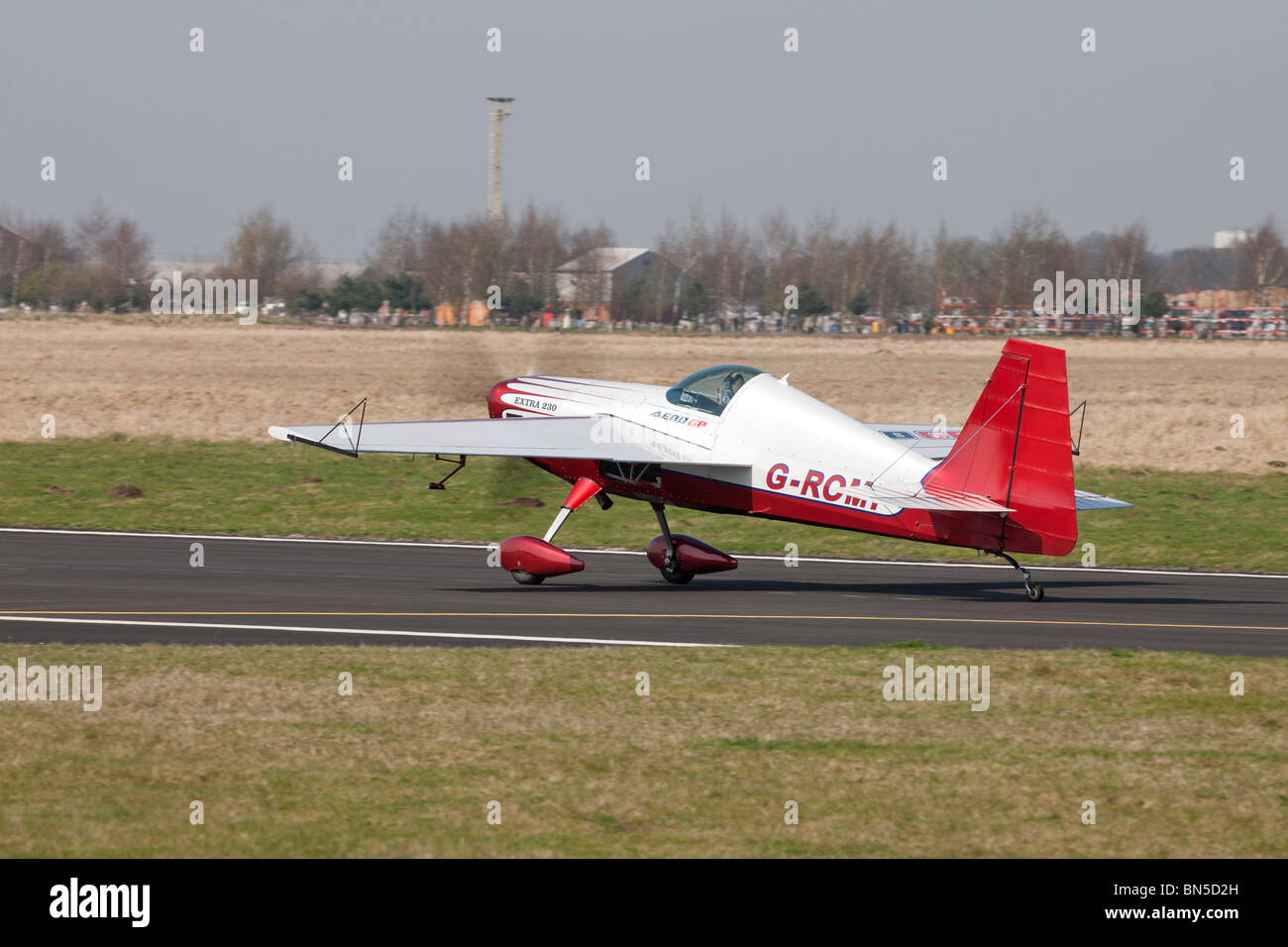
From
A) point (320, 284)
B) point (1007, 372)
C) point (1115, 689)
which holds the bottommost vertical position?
point (1115, 689)

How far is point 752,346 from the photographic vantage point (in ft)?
249

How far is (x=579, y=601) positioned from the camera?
18.3m

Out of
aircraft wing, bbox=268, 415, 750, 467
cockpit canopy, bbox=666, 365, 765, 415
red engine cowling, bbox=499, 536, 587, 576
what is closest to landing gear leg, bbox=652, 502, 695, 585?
aircraft wing, bbox=268, 415, 750, 467

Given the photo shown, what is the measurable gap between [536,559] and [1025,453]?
23.0ft

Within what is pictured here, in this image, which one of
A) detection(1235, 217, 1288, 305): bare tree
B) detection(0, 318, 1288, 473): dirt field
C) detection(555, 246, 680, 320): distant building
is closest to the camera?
detection(0, 318, 1288, 473): dirt field

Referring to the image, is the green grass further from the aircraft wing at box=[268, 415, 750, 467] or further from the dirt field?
the dirt field

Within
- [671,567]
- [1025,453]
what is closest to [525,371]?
[671,567]

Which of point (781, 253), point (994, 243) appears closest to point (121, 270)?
point (781, 253)

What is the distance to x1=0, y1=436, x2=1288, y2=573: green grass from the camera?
78.1 feet

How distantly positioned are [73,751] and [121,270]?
146710 millimetres

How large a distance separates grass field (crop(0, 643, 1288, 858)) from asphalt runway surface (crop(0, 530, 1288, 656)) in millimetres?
1992

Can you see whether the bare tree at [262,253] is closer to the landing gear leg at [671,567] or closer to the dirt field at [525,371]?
the dirt field at [525,371]

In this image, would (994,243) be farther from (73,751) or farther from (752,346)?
(73,751)

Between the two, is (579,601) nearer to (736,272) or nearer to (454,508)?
(454,508)
